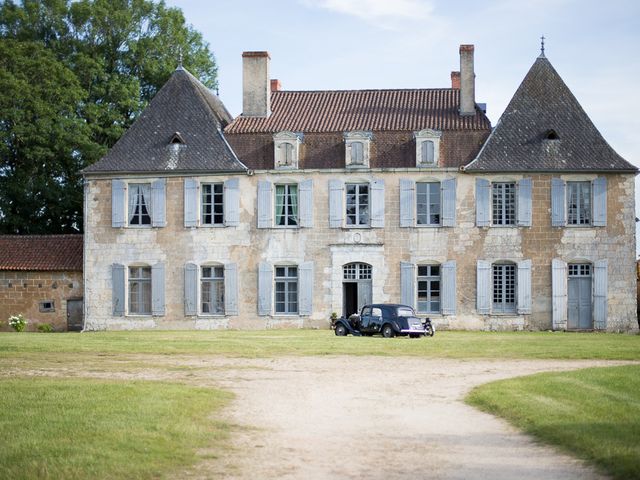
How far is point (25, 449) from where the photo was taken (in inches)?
396

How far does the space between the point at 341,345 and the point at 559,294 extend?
11.5 metres

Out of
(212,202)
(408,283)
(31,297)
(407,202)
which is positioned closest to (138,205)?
(212,202)

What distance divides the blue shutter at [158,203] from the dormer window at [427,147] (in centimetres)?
832

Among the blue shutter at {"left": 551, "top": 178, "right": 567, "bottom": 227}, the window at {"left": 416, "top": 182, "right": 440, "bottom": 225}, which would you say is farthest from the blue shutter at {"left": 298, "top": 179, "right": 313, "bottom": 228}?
the blue shutter at {"left": 551, "top": 178, "right": 567, "bottom": 227}

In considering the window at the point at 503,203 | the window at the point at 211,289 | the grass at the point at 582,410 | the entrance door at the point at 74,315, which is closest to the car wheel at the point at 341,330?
the window at the point at 211,289

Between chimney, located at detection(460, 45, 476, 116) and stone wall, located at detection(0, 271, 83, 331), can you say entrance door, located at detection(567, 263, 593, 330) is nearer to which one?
chimney, located at detection(460, 45, 476, 116)

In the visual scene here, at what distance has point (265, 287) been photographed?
111 ft

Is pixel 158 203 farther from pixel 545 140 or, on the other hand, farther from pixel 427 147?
pixel 545 140

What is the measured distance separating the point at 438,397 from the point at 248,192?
20.4 metres

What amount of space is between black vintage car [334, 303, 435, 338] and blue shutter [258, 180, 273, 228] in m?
6.46

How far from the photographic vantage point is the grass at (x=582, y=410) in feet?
32.1

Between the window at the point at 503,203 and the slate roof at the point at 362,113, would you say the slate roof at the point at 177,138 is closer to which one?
the slate roof at the point at 362,113

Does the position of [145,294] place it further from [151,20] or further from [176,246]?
[151,20]

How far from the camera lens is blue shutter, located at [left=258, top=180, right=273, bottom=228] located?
3388cm
